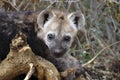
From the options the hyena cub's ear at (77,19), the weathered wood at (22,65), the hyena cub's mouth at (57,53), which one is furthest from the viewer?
the hyena cub's ear at (77,19)

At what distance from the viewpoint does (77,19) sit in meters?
5.41

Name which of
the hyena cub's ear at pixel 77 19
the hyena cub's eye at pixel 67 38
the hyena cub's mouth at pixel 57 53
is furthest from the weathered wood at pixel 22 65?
the hyena cub's ear at pixel 77 19

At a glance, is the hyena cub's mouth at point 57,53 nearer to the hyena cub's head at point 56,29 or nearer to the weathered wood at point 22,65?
the hyena cub's head at point 56,29

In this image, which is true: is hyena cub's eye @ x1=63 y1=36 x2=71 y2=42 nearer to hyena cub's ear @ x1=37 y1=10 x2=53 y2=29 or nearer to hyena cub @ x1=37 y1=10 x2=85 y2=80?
hyena cub @ x1=37 y1=10 x2=85 y2=80

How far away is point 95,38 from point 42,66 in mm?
2196

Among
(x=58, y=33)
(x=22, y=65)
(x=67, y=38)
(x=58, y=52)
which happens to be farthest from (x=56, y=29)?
(x=22, y=65)

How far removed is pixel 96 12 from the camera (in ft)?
21.8

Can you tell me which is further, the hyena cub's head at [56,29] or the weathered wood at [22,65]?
the hyena cub's head at [56,29]

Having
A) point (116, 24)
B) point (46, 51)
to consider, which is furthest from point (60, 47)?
point (116, 24)

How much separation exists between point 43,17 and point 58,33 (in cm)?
31

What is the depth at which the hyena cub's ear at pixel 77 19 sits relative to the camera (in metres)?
5.35

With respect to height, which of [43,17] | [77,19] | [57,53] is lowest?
[57,53]

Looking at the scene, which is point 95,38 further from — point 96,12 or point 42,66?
point 42,66

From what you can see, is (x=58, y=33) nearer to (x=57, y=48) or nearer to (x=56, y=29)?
(x=56, y=29)
